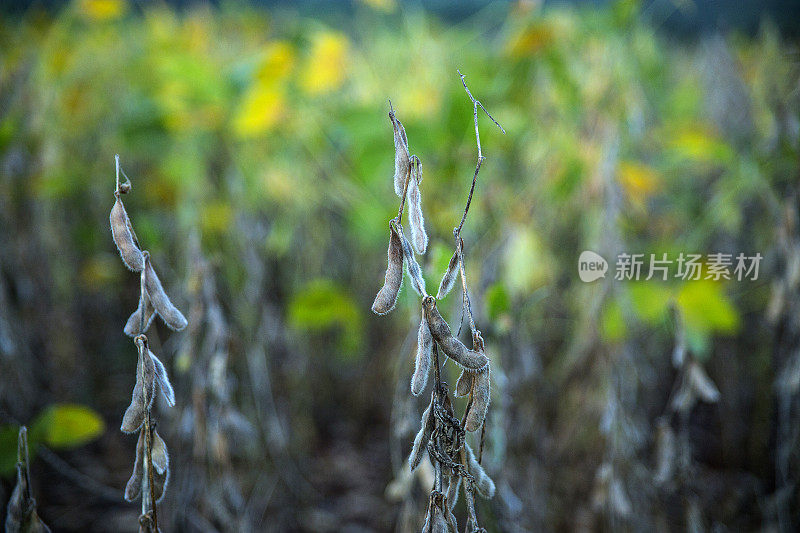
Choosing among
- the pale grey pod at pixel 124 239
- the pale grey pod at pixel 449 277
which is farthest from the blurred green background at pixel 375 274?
the pale grey pod at pixel 124 239

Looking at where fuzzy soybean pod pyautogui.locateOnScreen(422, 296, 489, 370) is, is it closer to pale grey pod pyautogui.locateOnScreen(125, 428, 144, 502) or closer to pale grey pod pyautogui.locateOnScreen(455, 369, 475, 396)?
pale grey pod pyautogui.locateOnScreen(455, 369, 475, 396)

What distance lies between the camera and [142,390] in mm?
413

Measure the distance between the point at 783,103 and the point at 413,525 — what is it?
81 cm

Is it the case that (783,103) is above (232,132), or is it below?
above

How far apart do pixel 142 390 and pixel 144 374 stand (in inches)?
0.5

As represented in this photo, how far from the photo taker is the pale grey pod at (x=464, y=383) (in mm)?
413

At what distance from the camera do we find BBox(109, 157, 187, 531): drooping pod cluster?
1.34 ft

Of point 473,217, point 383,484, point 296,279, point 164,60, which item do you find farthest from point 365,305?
point 164,60

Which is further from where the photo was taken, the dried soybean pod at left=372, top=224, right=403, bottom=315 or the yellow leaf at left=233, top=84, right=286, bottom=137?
the yellow leaf at left=233, top=84, right=286, bottom=137

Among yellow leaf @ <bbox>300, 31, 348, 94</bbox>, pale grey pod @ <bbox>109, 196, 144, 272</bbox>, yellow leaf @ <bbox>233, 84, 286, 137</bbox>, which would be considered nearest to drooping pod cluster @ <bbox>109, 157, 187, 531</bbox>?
pale grey pod @ <bbox>109, 196, 144, 272</bbox>

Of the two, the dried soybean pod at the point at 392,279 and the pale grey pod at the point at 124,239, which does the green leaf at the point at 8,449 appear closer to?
the pale grey pod at the point at 124,239

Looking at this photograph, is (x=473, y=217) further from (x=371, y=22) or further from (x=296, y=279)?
(x=371, y=22)

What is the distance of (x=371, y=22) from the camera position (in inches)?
72.1

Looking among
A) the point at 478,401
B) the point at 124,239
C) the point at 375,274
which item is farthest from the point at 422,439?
the point at 375,274
